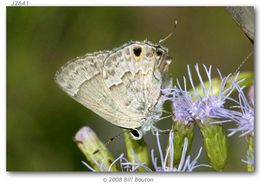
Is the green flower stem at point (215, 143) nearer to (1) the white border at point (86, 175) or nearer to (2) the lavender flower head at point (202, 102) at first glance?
(2) the lavender flower head at point (202, 102)

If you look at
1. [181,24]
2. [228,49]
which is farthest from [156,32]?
[228,49]

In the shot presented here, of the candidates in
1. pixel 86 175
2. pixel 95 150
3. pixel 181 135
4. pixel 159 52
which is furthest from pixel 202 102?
pixel 86 175

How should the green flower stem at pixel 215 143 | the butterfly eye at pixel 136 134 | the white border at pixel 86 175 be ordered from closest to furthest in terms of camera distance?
the green flower stem at pixel 215 143
the butterfly eye at pixel 136 134
the white border at pixel 86 175

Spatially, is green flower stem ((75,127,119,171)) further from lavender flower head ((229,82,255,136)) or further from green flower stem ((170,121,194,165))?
lavender flower head ((229,82,255,136))

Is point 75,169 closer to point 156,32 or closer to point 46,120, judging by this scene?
point 46,120

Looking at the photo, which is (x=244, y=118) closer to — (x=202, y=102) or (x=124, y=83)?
(x=202, y=102)

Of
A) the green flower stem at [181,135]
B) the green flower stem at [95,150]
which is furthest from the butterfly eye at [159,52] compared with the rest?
the green flower stem at [95,150]
